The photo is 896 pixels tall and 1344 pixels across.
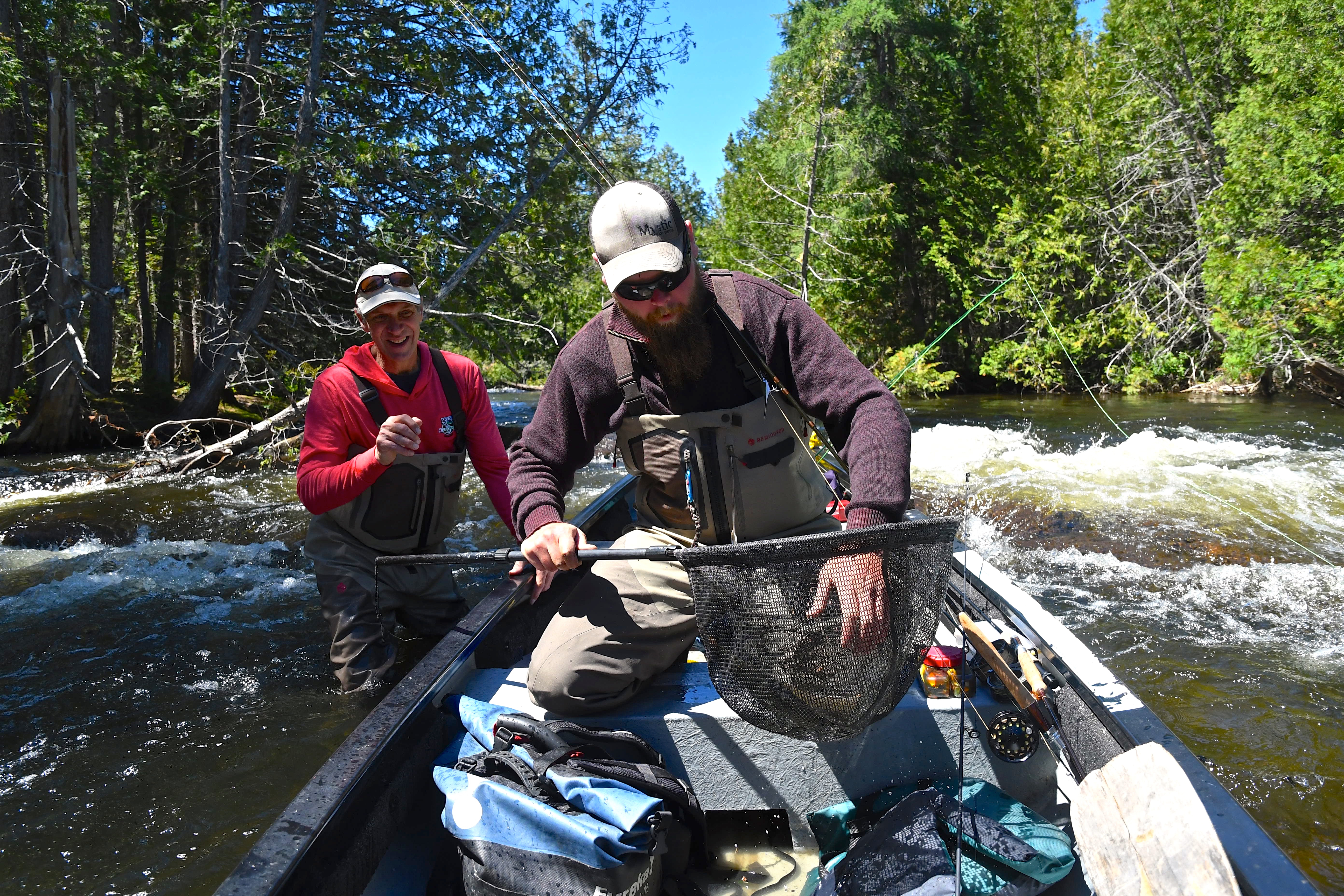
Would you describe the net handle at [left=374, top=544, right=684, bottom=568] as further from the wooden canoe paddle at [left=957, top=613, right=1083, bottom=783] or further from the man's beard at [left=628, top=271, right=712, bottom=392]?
the wooden canoe paddle at [left=957, top=613, right=1083, bottom=783]

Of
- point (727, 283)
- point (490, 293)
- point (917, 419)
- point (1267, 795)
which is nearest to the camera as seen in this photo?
point (727, 283)

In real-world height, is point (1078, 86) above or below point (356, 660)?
above

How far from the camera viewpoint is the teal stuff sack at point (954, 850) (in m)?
1.76

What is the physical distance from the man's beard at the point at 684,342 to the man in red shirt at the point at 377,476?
1.36 m

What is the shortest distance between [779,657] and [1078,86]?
2140 centimetres

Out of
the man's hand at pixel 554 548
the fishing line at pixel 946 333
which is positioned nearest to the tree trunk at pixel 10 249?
the fishing line at pixel 946 333

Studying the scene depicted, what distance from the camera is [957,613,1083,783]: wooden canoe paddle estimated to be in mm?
2127

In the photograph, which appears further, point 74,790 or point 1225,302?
point 1225,302

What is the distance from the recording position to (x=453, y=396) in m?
3.95

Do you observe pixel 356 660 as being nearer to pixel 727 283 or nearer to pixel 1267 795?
pixel 727 283

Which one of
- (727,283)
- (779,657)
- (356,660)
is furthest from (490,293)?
(779,657)

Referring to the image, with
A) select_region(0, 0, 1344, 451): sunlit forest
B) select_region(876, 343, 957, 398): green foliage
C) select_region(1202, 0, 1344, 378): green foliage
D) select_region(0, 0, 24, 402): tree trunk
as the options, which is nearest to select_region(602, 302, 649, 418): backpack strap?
select_region(0, 0, 1344, 451): sunlit forest

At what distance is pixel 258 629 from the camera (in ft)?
16.7

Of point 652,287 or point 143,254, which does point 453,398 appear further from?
point 143,254
